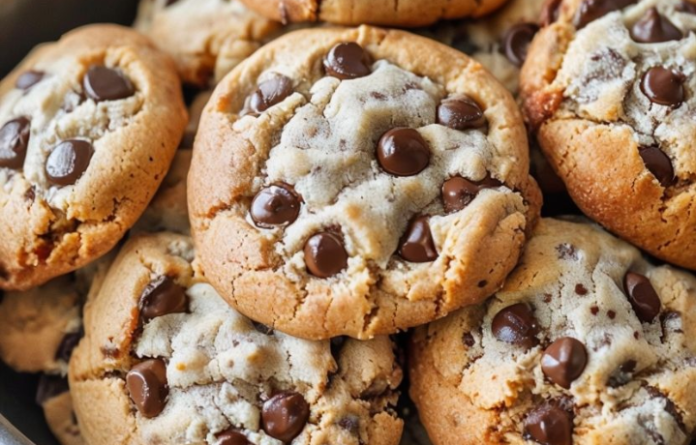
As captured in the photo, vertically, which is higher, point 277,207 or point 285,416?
point 277,207

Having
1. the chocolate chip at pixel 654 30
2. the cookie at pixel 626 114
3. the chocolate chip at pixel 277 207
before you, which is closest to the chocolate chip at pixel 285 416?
the chocolate chip at pixel 277 207

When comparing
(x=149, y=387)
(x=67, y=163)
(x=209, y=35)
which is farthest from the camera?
(x=209, y=35)

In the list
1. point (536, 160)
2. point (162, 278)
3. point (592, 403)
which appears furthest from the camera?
point (536, 160)

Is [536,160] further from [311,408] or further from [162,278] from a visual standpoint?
[162,278]

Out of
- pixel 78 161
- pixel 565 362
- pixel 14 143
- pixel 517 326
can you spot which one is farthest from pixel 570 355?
pixel 14 143

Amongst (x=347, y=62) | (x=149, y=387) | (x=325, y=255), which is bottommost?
(x=149, y=387)

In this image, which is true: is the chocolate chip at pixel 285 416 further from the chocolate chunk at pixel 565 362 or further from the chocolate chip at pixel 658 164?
the chocolate chip at pixel 658 164

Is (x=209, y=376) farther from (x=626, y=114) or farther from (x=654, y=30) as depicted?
(x=654, y=30)

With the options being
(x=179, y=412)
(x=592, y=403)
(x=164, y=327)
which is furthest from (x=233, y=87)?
(x=592, y=403)
